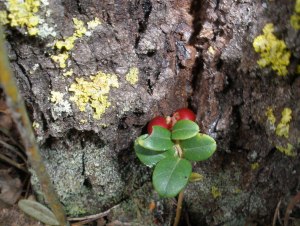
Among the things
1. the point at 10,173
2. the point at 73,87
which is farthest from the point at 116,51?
the point at 10,173

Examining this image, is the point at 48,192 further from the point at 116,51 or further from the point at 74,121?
the point at 116,51

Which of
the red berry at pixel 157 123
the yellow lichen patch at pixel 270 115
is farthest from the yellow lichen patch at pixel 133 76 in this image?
the yellow lichen patch at pixel 270 115

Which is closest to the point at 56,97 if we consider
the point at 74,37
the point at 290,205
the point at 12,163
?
the point at 74,37

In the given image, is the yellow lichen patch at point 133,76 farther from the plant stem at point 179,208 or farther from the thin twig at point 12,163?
the thin twig at point 12,163

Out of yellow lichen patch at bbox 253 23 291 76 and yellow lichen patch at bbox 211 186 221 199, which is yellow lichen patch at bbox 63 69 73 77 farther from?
yellow lichen patch at bbox 211 186 221 199

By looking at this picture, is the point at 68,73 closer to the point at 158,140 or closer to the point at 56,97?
the point at 56,97

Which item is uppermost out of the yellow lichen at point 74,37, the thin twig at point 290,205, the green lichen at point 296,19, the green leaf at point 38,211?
the green lichen at point 296,19
